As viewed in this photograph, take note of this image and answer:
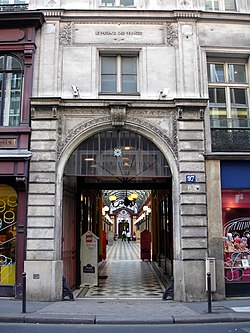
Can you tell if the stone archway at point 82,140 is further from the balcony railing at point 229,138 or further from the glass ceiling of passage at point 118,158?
the balcony railing at point 229,138

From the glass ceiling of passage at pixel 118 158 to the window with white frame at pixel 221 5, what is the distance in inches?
222

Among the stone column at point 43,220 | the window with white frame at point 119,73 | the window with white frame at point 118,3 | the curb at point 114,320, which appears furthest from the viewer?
the window with white frame at point 118,3

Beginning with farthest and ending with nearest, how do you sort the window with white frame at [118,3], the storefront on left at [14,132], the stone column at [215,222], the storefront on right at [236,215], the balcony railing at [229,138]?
the window with white frame at [118,3] < the balcony railing at [229,138] < the storefront on right at [236,215] < the storefront on left at [14,132] < the stone column at [215,222]

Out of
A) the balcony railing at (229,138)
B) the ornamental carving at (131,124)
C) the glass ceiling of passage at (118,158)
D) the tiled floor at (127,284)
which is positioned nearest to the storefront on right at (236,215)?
the balcony railing at (229,138)

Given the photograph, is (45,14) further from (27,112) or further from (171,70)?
(171,70)

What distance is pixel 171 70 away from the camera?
13.0 metres

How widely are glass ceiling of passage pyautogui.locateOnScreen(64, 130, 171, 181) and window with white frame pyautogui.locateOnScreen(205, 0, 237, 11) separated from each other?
18.5 ft

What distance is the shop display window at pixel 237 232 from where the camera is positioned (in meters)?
12.1

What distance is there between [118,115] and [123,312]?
6053mm

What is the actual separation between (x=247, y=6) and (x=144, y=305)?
10995 millimetres

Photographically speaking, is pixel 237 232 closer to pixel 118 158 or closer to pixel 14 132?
pixel 118 158

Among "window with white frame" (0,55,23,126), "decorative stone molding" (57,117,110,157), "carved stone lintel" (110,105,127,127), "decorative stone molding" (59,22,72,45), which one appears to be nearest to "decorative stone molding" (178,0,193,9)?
"decorative stone molding" (59,22,72,45)

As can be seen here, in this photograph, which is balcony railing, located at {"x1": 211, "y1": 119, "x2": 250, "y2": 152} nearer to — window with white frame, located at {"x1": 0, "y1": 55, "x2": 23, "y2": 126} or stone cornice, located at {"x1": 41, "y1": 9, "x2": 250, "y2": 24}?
stone cornice, located at {"x1": 41, "y1": 9, "x2": 250, "y2": 24}

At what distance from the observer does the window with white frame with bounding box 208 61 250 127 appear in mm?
13086
